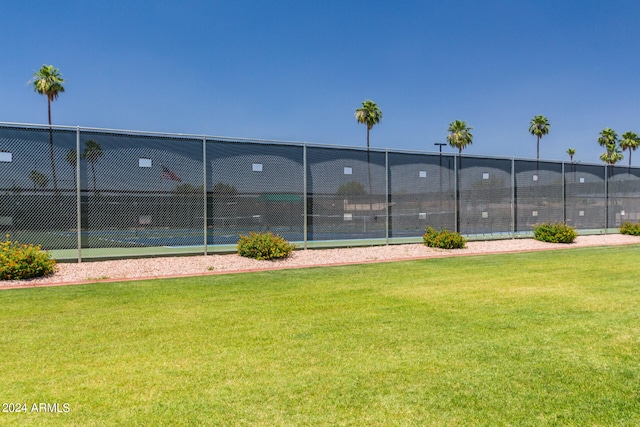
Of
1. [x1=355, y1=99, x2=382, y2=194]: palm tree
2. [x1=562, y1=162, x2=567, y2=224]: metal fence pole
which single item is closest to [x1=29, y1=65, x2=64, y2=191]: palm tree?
[x1=355, y1=99, x2=382, y2=194]: palm tree

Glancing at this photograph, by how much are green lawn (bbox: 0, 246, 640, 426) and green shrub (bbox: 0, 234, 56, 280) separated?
167 cm

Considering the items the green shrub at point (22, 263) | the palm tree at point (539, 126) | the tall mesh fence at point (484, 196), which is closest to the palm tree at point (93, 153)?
the green shrub at point (22, 263)

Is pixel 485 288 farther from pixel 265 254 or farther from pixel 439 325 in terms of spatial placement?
pixel 265 254

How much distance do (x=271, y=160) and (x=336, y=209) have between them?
267 centimetres

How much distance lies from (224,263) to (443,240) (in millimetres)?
7515

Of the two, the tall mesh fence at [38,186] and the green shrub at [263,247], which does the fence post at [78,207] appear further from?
the green shrub at [263,247]

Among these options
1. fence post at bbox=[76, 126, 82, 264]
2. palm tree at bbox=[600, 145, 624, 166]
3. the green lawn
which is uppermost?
palm tree at bbox=[600, 145, 624, 166]

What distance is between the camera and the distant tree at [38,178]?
9727 mm

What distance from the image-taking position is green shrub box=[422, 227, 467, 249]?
13781 mm

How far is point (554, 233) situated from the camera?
1631 cm

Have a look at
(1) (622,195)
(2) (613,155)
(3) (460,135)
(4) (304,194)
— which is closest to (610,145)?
(2) (613,155)

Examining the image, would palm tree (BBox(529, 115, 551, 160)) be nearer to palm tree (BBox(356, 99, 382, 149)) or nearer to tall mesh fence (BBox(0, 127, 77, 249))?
palm tree (BBox(356, 99, 382, 149))

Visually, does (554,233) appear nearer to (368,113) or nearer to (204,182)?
(204,182)

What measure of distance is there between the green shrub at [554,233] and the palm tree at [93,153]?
16.1 meters
